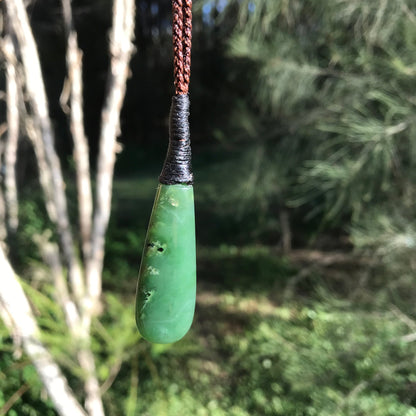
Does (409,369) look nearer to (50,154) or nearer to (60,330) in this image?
(60,330)

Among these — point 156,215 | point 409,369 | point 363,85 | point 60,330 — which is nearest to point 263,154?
point 363,85

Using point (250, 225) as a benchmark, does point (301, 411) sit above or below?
above

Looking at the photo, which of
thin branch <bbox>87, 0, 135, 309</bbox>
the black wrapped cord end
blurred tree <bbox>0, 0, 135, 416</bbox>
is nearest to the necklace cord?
the black wrapped cord end

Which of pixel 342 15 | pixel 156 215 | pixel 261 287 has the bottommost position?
pixel 261 287

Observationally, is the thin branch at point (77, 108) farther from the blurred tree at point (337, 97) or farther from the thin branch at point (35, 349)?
the blurred tree at point (337, 97)

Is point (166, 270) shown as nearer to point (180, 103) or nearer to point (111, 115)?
point (180, 103)

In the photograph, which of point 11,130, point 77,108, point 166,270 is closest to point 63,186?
point 77,108

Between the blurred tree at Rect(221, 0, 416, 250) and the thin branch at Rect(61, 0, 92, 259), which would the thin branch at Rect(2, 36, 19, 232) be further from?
the blurred tree at Rect(221, 0, 416, 250)
